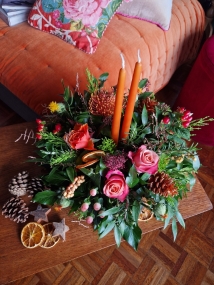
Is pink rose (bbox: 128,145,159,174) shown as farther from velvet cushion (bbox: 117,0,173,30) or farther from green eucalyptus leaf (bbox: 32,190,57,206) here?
velvet cushion (bbox: 117,0,173,30)

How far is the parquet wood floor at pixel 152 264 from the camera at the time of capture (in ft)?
3.16

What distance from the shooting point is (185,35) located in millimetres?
1291

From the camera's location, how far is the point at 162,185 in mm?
526

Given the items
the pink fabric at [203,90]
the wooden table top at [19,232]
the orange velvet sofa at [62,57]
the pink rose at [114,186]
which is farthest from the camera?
the pink fabric at [203,90]

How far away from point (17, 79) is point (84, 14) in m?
0.34

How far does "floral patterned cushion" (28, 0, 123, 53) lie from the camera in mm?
958

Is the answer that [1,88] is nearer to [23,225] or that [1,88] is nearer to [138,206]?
[23,225]

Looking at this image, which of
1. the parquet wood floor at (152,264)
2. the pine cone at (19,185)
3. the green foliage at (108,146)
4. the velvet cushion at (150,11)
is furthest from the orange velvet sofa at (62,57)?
the parquet wood floor at (152,264)

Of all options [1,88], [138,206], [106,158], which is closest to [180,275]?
[138,206]

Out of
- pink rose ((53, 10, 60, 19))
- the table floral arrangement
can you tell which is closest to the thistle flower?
the table floral arrangement

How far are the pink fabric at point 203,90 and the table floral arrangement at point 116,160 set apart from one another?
532mm

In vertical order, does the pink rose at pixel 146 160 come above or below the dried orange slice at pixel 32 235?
above

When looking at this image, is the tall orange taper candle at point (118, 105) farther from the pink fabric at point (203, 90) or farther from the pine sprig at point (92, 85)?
the pink fabric at point (203, 90)

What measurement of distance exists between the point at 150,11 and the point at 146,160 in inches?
33.4
